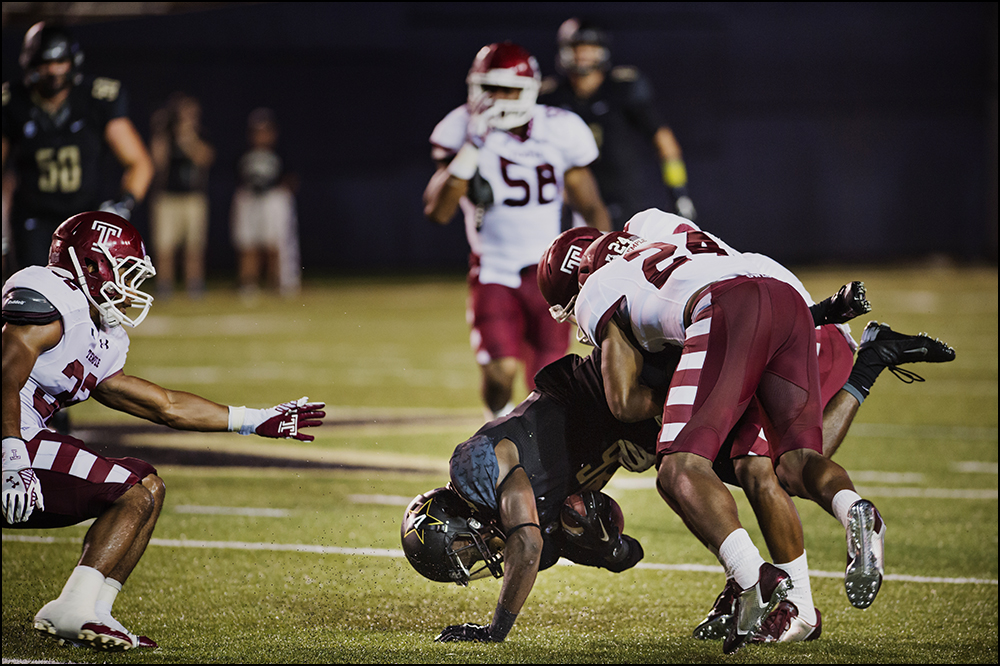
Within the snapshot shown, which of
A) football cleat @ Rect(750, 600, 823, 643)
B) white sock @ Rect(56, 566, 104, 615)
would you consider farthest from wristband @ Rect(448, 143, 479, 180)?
white sock @ Rect(56, 566, 104, 615)

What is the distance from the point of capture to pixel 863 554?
3436mm

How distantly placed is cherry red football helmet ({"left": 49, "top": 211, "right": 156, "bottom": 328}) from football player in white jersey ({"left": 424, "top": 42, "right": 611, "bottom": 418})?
2.10 m

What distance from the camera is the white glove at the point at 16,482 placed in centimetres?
348

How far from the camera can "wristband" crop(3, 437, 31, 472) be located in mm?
3486

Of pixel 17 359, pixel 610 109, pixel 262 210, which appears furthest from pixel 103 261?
pixel 262 210

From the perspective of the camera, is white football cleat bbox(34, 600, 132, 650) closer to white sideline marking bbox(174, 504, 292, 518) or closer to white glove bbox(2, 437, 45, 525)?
white glove bbox(2, 437, 45, 525)

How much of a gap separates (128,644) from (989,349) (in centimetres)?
929

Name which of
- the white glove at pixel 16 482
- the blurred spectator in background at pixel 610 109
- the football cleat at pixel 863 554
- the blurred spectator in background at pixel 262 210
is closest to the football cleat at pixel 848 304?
the football cleat at pixel 863 554

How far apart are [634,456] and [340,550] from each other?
56.2 inches

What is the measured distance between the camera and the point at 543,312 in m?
5.88

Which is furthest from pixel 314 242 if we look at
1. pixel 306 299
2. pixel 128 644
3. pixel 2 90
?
pixel 128 644

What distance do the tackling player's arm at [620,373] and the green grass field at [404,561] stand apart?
2.31 feet

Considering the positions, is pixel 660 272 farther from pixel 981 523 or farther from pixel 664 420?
pixel 981 523

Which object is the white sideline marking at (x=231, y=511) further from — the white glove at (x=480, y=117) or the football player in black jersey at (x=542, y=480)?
the white glove at (x=480, y=117)
